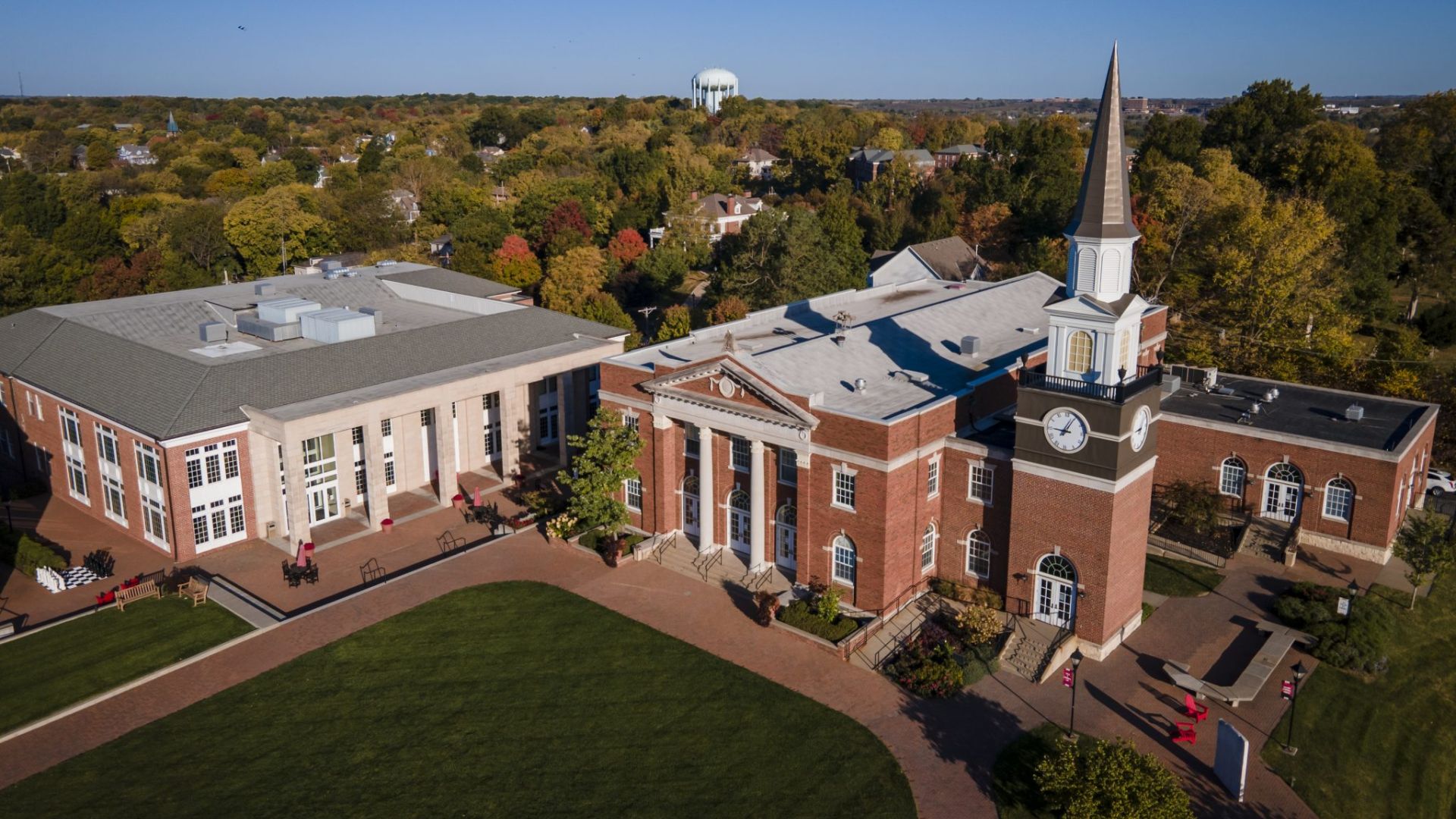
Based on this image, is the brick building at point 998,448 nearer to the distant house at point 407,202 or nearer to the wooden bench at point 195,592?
the wooden bench at point 195,592

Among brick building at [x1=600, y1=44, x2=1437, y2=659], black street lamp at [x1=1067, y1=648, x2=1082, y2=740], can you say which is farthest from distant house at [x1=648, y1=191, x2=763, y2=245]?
black street lamp at [x1=1067, y1=648, x2=1082, y2=740]

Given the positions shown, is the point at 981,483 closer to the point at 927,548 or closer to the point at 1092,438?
the point at 927,548

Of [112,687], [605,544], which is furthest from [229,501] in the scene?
[605,544]

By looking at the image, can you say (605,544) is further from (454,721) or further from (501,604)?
(454,721)

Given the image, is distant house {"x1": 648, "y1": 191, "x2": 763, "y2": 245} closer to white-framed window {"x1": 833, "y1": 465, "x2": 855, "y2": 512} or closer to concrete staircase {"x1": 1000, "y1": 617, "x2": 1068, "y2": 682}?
white-framed window {"x1": 833, "y1": 465, "x2": 855, "y2": 512}

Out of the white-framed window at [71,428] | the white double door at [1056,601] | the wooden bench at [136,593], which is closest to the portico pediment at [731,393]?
the white double door at [1056,601]

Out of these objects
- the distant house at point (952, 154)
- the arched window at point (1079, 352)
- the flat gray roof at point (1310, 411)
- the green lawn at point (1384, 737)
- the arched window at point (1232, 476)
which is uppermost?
the distant house at point (952, 154)
